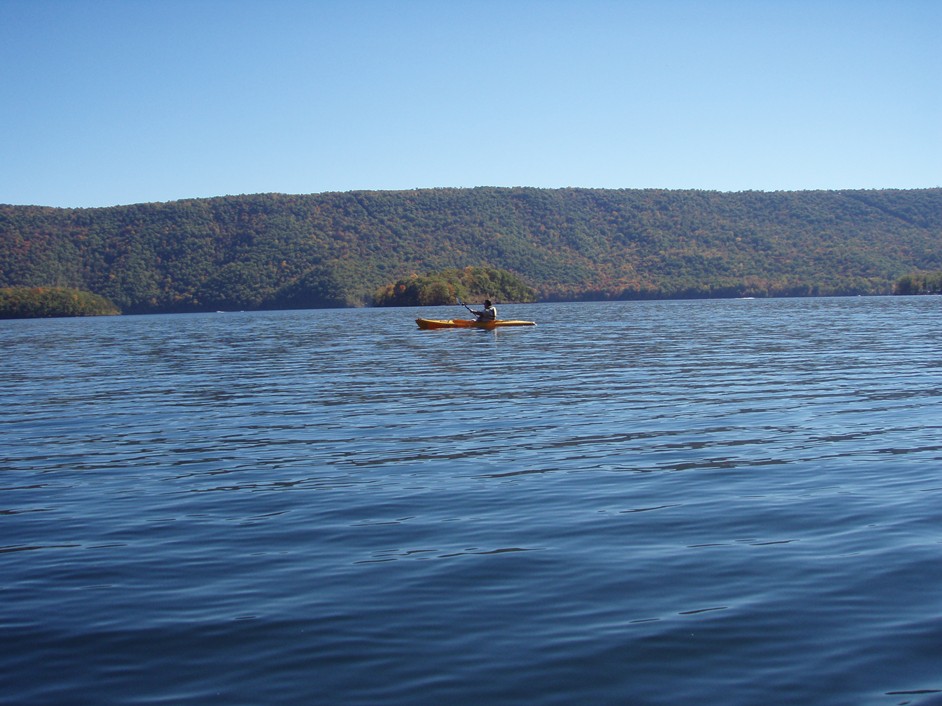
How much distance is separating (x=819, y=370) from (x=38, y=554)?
67.8 feet

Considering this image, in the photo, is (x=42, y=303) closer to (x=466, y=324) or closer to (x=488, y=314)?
(x=466, y=324)

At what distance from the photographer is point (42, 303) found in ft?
504

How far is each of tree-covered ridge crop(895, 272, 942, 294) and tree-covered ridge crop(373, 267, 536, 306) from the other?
178 feet

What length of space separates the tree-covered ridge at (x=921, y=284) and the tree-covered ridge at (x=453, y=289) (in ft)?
178

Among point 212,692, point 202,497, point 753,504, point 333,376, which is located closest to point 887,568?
point 753,504

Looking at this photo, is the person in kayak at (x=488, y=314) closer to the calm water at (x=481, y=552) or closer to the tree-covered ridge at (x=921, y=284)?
the calm water at (x=481, y=552)

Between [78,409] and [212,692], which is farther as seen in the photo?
[78,409]

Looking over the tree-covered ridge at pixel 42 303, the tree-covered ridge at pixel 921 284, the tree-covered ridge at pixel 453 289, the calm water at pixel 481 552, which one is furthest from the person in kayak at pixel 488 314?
the tree-covered ridge at pixel 42 303

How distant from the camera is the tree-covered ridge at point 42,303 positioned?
151625 mm

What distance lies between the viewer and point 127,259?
634 feet

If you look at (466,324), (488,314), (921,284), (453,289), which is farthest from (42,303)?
(921,284)

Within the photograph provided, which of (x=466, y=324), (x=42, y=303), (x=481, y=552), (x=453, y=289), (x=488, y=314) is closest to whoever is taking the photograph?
(x=481, y=552)

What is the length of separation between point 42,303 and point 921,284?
417ft

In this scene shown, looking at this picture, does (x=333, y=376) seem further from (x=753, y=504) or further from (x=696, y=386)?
(x=753, y=504)
